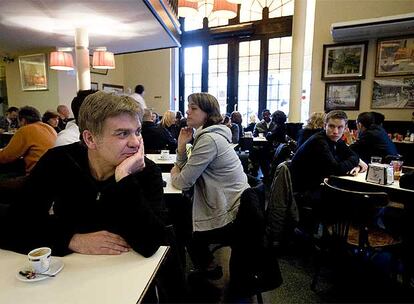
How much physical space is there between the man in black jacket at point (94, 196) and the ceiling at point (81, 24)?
2987 millimetres

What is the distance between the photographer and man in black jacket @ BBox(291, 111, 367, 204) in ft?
8.35

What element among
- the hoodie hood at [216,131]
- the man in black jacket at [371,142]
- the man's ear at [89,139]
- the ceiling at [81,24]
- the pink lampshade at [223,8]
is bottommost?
the man in black jacket at [371,142]

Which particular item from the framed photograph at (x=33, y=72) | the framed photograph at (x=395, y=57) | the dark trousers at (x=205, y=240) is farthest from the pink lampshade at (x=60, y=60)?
the framed photograph at (x=395, y=57)

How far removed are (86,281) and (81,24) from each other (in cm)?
460

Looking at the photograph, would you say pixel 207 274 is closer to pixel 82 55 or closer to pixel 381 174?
pixel 381 174

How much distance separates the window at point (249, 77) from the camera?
27.5ft

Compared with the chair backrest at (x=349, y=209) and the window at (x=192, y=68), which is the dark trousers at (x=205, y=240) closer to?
the chair backrest at (x=349, y=209)

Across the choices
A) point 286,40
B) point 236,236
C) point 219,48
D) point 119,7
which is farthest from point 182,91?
point 236,236

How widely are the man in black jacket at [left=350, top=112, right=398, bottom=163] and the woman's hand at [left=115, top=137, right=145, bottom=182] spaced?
300 centimetres

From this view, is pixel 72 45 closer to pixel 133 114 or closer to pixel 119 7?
pixel 119 7

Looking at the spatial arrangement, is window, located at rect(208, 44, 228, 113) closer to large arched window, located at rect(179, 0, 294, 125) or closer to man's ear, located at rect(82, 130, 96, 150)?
large arched window, located at rect(179, 0, 294, 125)

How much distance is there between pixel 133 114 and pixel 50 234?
54cm

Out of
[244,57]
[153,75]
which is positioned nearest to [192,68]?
[153,75]

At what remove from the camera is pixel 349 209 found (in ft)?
6.19
